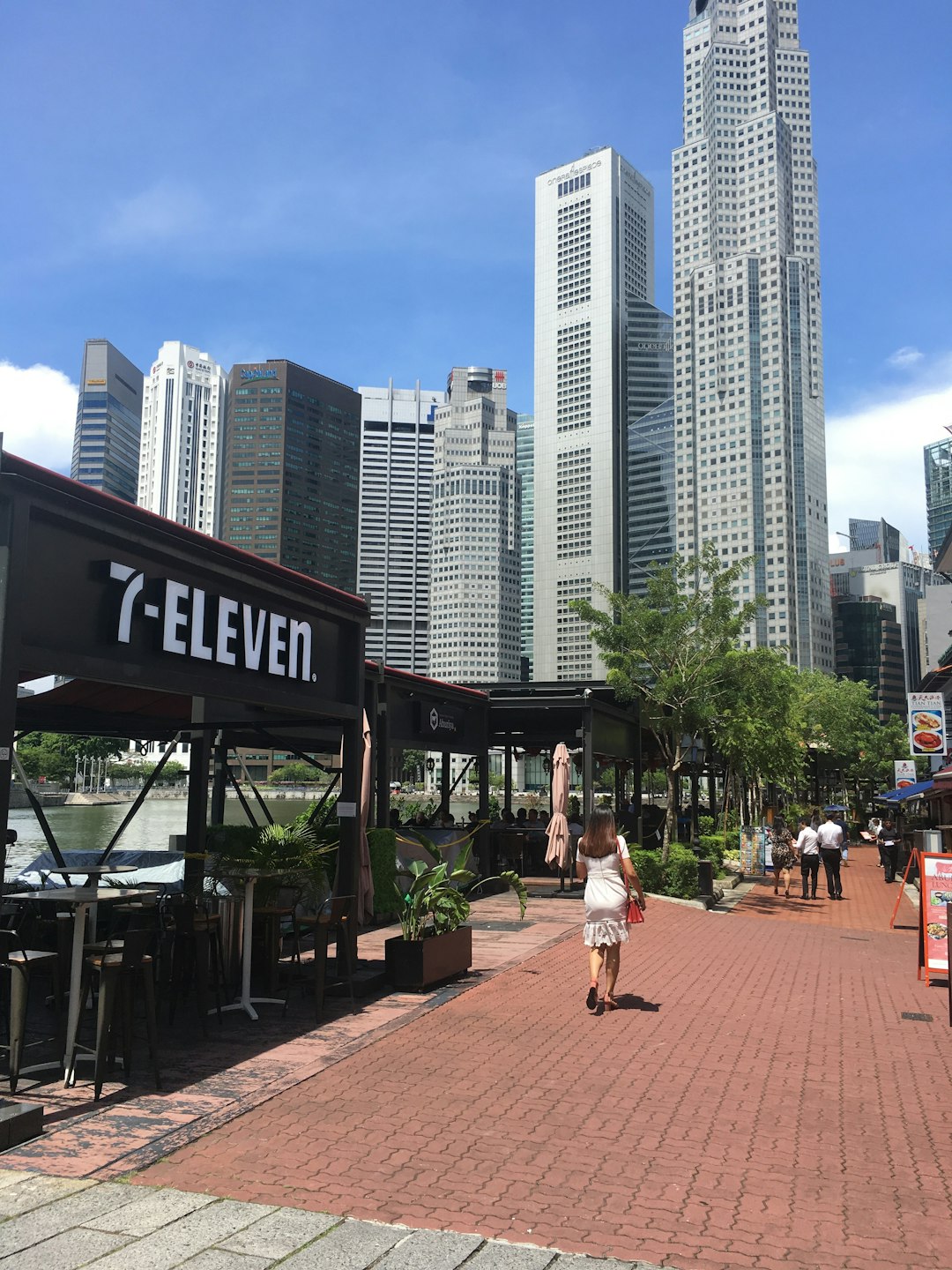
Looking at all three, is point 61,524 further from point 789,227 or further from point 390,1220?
point 789,227

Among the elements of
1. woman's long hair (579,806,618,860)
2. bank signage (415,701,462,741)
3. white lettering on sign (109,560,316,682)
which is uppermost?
white lettering on sign (109,560,316,682)

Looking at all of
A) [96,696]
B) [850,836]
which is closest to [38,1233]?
[96,696]

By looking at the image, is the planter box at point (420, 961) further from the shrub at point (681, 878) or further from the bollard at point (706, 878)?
the shrub at point (681, 878)

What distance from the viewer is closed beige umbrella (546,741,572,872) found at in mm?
16766

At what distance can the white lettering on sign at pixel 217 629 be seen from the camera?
22.2 ft

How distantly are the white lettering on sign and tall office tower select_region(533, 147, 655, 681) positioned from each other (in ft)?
559

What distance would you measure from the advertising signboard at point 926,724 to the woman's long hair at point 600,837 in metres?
26.7

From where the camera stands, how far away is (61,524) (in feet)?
20.4

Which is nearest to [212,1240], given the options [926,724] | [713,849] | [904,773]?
[713,849]

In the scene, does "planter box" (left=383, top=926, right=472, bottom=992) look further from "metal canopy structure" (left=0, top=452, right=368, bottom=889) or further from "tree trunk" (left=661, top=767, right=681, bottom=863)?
"tree trunk" (left=661, top=767, right=681, bottom=863)

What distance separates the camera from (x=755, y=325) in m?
169

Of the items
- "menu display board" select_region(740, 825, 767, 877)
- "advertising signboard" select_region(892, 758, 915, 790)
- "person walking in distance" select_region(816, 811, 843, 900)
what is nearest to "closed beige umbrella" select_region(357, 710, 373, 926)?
"person walking in distance" select_region(816, 811, 843, 900)

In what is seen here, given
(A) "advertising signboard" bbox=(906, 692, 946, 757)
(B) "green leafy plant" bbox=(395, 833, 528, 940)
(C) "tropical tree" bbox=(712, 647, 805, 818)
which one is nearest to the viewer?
(B) "green leafy plant" bbox=(395, 833, 528, 940)

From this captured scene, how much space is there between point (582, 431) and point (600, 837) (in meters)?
186
